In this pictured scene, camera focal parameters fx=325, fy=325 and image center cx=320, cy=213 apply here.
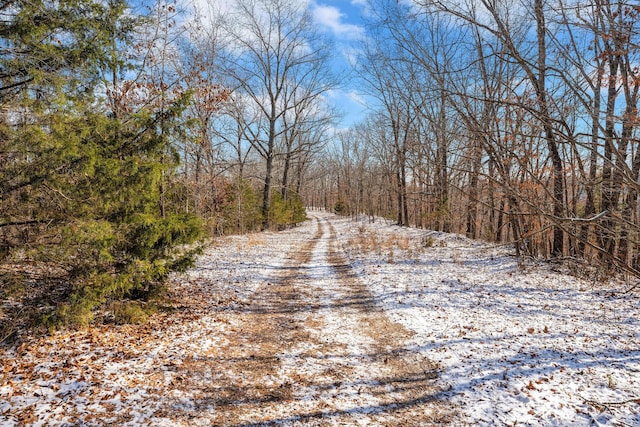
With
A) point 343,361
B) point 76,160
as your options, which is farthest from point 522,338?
point 76,160

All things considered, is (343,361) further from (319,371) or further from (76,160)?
(76,160)

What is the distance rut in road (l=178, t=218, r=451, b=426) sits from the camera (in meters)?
3.58

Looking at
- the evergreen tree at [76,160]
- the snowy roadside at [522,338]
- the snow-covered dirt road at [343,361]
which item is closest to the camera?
the snow-covered dirt road at [343,361]

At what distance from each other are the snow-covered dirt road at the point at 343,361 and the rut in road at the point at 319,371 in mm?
20

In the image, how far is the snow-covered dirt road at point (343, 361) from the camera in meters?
3.55

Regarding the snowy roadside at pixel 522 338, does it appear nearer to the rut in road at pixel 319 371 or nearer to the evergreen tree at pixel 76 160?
the rut in road at pixel 319 371

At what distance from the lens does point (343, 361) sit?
4715 mm

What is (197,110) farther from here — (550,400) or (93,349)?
(550,400)

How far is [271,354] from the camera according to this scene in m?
4.87

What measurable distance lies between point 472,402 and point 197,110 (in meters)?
14.9

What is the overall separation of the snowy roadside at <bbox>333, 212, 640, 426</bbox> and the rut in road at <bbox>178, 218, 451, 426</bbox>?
41cm

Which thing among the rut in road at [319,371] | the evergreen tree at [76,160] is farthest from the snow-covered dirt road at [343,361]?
the evergreen tree at [76,160]

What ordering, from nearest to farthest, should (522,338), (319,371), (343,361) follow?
(319,371), (343,361), (522,338)

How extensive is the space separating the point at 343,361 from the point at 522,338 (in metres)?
3.15
